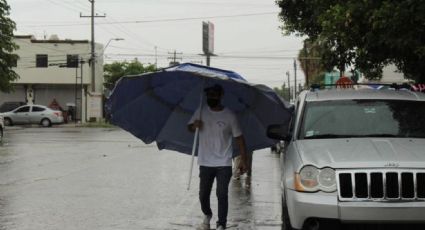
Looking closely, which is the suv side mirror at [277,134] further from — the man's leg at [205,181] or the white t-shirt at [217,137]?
the man's leg at [205,181]

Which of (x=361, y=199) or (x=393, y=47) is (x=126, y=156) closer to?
(x=393, y=47)

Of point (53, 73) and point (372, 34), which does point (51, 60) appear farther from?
point (372, 34)

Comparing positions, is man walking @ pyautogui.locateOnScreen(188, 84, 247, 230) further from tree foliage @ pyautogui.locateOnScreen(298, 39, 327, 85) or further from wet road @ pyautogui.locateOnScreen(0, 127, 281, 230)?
tree foliage @ pyautogui.locateOnScreen(298, 39, 327, 85)

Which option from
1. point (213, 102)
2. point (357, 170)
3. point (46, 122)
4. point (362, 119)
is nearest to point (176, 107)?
point (213, 102)

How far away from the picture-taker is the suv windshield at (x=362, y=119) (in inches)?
277

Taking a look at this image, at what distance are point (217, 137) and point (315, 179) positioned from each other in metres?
2.24

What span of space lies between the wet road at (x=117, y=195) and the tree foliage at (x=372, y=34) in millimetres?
2932

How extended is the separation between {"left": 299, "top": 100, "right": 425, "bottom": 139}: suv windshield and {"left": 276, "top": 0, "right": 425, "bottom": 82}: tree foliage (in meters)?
2.72

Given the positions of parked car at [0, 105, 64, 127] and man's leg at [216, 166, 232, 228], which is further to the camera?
parked car at [0, 105, 64, 127]

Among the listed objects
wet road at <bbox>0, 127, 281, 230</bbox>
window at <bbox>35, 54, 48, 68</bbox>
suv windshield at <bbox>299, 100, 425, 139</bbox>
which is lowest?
wet road at <bbox>0, 127, 281, 230</bbox>

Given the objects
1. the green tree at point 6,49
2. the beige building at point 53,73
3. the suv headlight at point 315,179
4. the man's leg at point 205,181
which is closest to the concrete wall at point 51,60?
the beige building at point 53,73

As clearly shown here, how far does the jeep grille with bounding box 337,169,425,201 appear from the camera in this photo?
5.77 m

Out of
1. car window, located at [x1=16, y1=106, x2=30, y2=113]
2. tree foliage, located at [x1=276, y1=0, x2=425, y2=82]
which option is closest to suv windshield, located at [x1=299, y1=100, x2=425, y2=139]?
tree foliage, located at [x1=276, y1=0, x2=425, y2=82]

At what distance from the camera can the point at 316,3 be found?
1287 cm
